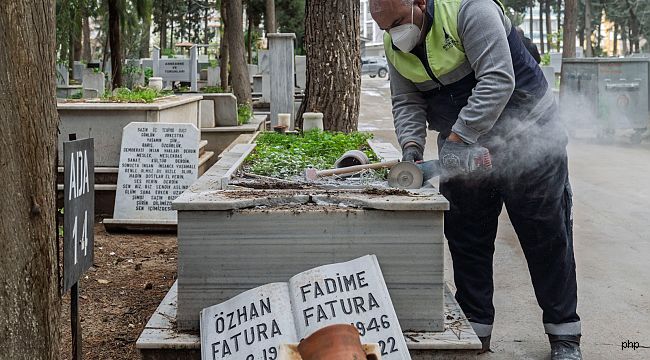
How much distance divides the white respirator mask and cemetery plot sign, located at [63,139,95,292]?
62.9 inches

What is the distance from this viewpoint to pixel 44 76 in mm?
2641

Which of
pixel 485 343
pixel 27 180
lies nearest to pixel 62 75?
pixel 485 343

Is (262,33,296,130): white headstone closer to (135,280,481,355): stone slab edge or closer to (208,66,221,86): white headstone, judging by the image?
(135,280,481,355): stone slab edge

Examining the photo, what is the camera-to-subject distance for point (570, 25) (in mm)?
25891

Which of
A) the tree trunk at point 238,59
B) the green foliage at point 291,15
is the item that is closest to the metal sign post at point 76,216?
the tree trunk at point 238,59

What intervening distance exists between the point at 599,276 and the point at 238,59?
1293 cm

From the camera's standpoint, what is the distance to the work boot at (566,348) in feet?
14.4

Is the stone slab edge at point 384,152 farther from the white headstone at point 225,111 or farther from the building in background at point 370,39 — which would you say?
the building in background at point 370,39

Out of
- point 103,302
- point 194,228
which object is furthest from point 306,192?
point 103,302

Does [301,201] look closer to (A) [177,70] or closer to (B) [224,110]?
(B) [224,110]

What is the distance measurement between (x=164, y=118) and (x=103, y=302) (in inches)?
141

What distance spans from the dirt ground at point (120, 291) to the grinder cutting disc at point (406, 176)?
5.46 ft

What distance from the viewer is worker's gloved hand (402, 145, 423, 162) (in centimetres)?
451

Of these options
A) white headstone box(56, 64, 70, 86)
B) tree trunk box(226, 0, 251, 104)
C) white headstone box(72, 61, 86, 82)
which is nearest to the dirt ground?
tree trunk box(226, 0, 251, 104)
